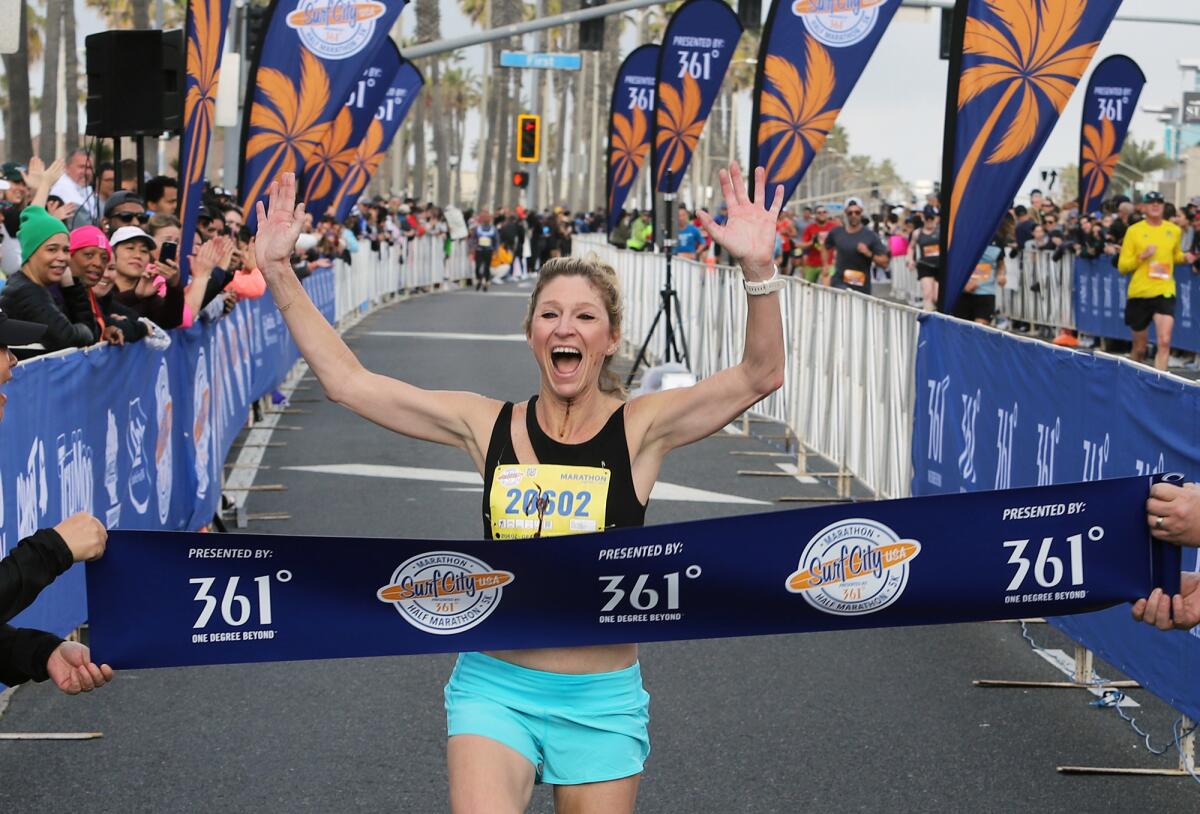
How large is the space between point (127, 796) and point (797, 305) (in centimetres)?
1007

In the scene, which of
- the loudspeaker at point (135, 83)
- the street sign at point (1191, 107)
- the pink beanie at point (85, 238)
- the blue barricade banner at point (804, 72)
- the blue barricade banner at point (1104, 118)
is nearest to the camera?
the pink beanie at point (85, 238)

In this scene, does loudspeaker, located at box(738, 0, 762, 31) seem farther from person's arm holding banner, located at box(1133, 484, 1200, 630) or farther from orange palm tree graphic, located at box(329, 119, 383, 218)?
person's arm holding banner, located at box(1133, 484, 1200, 630)

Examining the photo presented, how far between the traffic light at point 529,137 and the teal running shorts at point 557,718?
4307cm

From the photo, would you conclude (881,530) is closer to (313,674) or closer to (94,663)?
(94,663)

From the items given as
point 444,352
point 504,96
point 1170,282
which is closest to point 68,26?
point 504,96

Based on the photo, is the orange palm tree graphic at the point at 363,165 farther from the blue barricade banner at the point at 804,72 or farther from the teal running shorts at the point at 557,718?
the teal running shorts at the point at 557,718

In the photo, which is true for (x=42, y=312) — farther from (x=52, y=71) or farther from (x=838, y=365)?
(x=52, y=71)

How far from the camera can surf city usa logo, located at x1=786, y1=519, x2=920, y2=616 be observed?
4.62m

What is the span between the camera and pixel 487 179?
82.2 meters

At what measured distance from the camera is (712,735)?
714cm

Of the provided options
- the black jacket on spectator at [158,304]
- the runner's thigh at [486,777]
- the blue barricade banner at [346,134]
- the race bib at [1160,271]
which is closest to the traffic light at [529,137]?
the blue barricade banner at [346,134]

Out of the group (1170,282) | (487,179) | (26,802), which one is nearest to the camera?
(26,802)

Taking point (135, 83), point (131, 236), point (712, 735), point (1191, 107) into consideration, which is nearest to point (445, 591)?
point (712, 735)

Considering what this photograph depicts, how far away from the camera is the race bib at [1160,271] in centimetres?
2127
